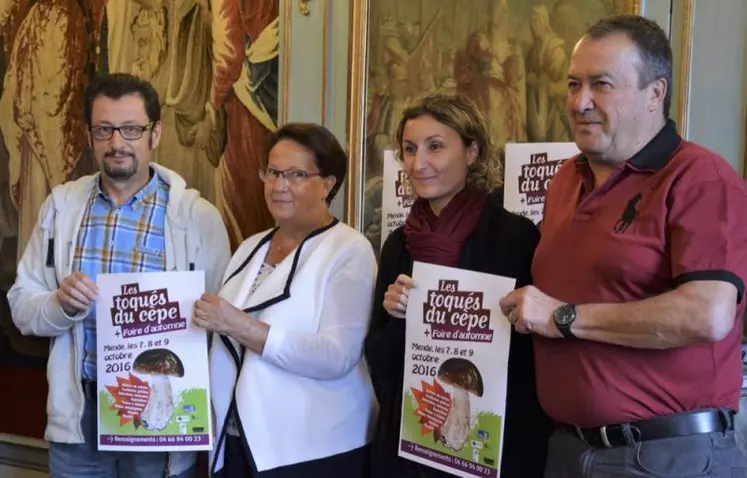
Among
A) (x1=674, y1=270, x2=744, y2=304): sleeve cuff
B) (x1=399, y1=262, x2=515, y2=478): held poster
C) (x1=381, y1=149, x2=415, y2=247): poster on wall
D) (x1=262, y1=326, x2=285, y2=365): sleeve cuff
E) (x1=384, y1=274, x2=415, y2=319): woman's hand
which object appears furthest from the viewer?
(x1=381, y1=149, x2=415, y2=247): poster on wall

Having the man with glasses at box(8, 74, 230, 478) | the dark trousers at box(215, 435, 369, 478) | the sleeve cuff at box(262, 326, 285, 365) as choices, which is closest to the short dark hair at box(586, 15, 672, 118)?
the sleeve cuff at box(262, 326, 285, 365)

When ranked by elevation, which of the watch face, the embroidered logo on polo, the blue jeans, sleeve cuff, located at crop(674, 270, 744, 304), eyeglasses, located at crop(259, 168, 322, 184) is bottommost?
the blue jeans

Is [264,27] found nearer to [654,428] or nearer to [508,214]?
[508,214]

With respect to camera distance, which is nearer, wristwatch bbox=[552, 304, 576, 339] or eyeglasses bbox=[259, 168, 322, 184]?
wristwatch bbox=[552, 304, 576, 339]

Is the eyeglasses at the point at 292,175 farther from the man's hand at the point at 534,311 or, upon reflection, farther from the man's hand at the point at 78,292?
the man's hand at the point at 534,311

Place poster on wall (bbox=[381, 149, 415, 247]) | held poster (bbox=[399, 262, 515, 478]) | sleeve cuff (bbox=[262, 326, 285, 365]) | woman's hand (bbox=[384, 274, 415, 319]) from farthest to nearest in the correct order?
poster on wall (bbox=[381, 149, 415, 247]) → sleeve cuff (bbox=[262, 326, 285, 365]) → woman's hand (bbox=[384, 274, 415, 319]) → held poster (bbox=[399, 262, 515, 478])

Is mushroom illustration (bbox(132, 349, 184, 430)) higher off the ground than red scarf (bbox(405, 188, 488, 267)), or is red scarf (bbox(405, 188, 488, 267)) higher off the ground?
red scarf (bbox(405, 188, 488, 267))

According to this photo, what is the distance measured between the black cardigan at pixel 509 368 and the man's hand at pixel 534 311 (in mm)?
212

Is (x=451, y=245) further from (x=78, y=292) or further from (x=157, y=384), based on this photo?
(x=78, y=292)

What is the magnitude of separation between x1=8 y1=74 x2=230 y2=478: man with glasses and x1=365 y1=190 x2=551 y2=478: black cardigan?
70 centimetres

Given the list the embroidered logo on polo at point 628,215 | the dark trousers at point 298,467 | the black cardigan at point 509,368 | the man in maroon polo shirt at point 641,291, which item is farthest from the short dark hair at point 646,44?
the dark trousers at point 298,467

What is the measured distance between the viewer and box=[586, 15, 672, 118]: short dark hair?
5.49 ft

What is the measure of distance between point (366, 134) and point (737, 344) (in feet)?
4.98

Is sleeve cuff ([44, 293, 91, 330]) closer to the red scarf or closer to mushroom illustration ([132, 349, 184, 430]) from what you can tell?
mushroom illustration ([132, 349, 184, 430])
